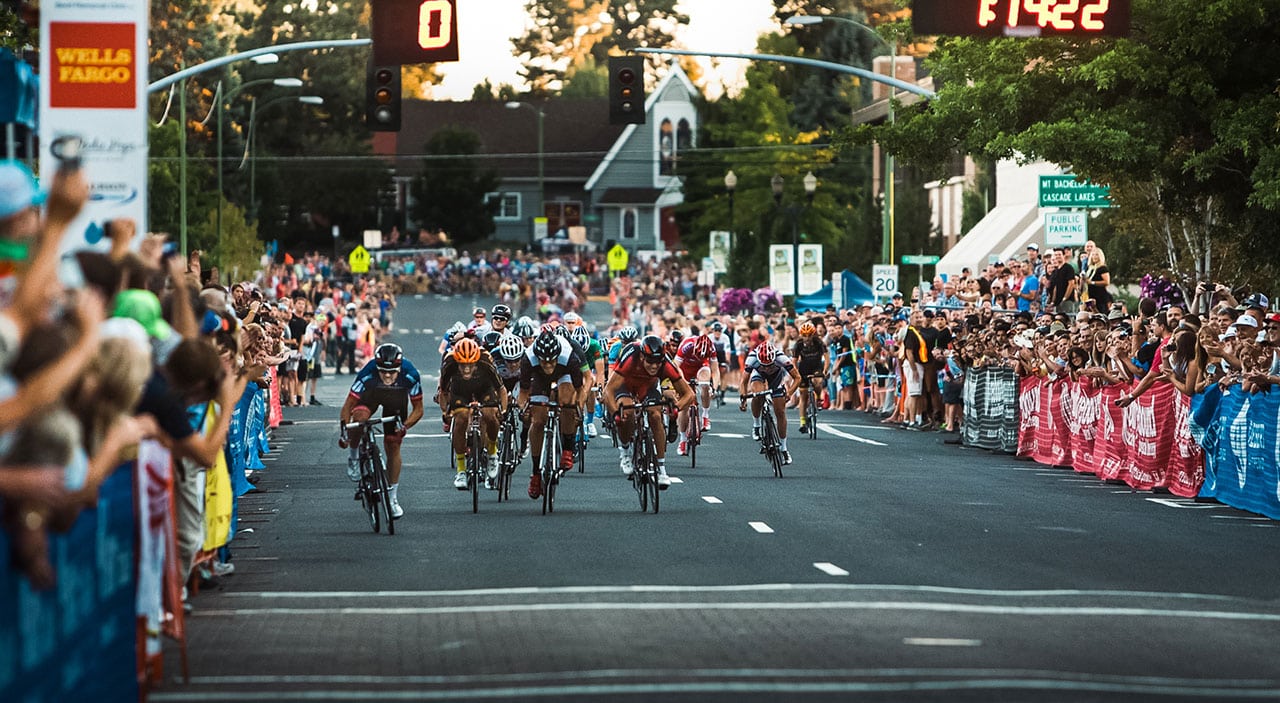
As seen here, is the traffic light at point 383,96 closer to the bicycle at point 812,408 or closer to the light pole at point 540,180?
the bicycle at point 812,408

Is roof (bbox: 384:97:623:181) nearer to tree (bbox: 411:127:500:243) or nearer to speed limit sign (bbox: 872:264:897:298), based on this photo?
tree (bbox: 411:127:500:243)

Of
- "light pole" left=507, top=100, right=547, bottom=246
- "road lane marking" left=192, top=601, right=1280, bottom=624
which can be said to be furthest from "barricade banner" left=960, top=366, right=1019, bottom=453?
"light pole" left=507, top=100, right=547, bottom=246

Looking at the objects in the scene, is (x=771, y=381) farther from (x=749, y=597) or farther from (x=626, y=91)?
(x=749, y=597)

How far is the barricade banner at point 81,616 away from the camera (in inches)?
276

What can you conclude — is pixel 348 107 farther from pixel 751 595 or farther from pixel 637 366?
pixel 751 595

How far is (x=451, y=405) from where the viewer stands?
21109mm

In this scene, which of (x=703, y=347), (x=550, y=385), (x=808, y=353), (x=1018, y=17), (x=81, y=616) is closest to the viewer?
(x=81, y=616)

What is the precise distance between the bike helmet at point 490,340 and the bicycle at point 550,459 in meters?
2.15

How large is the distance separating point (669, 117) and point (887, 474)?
9289 cm

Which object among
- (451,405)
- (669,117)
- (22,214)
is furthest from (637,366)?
(669,117)

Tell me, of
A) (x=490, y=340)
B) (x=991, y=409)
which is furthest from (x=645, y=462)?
(x=991, y=409)

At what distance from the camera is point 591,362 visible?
90.7ft

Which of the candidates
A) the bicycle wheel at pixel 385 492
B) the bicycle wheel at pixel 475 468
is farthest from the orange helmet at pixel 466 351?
the bicycle wheel at pixel 385 492

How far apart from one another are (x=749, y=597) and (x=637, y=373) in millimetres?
7492
